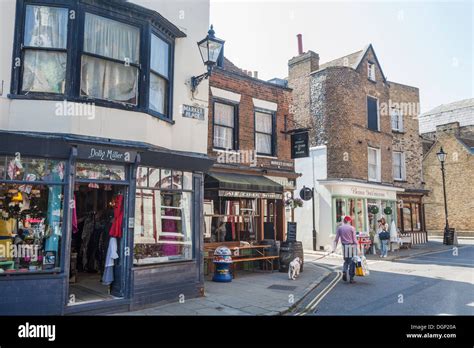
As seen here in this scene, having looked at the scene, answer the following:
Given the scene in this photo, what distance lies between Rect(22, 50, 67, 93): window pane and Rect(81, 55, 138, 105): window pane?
406mm

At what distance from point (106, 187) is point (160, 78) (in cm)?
371

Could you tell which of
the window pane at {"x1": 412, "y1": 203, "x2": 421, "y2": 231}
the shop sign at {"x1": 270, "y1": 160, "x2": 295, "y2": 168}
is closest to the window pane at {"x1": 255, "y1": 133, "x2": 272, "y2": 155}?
the shop sign at {"x1": 270, "y1": 160, "x2": 295, "y2": 168}

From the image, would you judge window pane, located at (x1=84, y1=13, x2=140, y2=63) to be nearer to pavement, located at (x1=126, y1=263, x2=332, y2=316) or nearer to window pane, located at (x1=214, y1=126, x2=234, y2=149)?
window pane, located at (x1=214, y1=126, x2=234, y2=149)

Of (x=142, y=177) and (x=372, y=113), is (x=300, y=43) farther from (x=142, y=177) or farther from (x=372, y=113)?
(x=142, y=177)

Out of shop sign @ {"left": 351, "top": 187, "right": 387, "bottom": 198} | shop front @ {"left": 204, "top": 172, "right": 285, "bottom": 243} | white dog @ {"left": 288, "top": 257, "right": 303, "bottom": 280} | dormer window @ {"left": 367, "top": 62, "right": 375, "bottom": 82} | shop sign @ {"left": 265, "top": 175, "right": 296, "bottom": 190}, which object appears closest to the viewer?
white dog @ {"left": 288, "top": 257, "right": 303, "bottom": 280}

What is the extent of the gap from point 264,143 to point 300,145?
1.47 metres

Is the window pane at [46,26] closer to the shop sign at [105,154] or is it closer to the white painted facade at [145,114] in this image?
the white painted facade at [145,114]

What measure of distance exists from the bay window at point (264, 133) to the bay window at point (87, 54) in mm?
6275

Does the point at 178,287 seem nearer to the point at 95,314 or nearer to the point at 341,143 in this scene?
the point at 95,314

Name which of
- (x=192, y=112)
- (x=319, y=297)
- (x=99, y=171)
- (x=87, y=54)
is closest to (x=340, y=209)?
(x=319, y=297)

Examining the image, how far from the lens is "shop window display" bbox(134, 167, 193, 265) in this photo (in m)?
8.26

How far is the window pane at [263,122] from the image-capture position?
47.7 feet

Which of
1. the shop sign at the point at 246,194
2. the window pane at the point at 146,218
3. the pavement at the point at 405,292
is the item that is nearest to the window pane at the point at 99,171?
the window pane at the point at 146,218

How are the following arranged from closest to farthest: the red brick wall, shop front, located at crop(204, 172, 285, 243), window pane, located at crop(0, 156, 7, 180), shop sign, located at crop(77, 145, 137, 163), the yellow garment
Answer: window pane, located at crop(0, 156, 7, 180), the yellow garment, shop sign, located at crop(77, 145, 137, 163), shop front, located at crop(204, 172, 285, 243), the red brick wall
